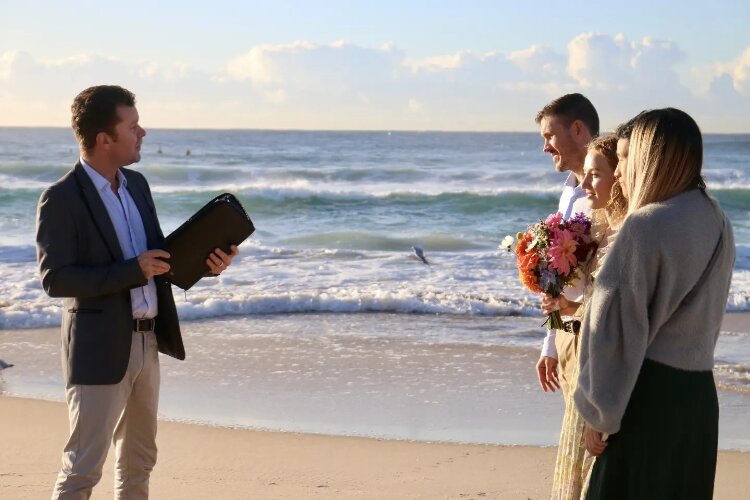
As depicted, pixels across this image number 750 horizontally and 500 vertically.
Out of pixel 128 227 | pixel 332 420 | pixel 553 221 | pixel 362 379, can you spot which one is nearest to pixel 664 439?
pixel 553 221

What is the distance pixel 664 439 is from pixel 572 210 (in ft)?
3.91

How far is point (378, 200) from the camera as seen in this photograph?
82.3 feet

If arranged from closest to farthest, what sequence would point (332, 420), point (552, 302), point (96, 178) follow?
1. point (552, 302)
2. point (96, 178)
3. point (332, 420)

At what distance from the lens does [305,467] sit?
5059mm

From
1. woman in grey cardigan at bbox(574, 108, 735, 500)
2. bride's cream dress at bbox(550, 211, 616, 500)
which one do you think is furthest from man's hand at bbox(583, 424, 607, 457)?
bride's cream dress at bbox(550, 211, 616, 500)

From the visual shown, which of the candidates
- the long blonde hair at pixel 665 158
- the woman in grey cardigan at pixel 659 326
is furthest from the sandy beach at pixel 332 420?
the long blonde hair at pixel 665 158

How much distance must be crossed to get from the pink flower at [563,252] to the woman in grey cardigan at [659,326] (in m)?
0.53

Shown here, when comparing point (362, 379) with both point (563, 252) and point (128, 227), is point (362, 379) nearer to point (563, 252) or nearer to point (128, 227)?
point (128, 227)

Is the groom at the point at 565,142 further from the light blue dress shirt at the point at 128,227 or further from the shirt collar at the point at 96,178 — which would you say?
the shirt collar at the point at 96,178

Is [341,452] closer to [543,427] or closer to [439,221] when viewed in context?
[543,427]

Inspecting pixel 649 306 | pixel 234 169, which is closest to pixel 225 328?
pixel 649 306

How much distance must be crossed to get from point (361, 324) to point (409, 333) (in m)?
0.64

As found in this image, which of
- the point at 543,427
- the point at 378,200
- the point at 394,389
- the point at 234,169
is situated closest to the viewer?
the point at 543,427

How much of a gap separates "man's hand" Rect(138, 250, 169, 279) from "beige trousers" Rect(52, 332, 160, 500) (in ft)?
0.90
